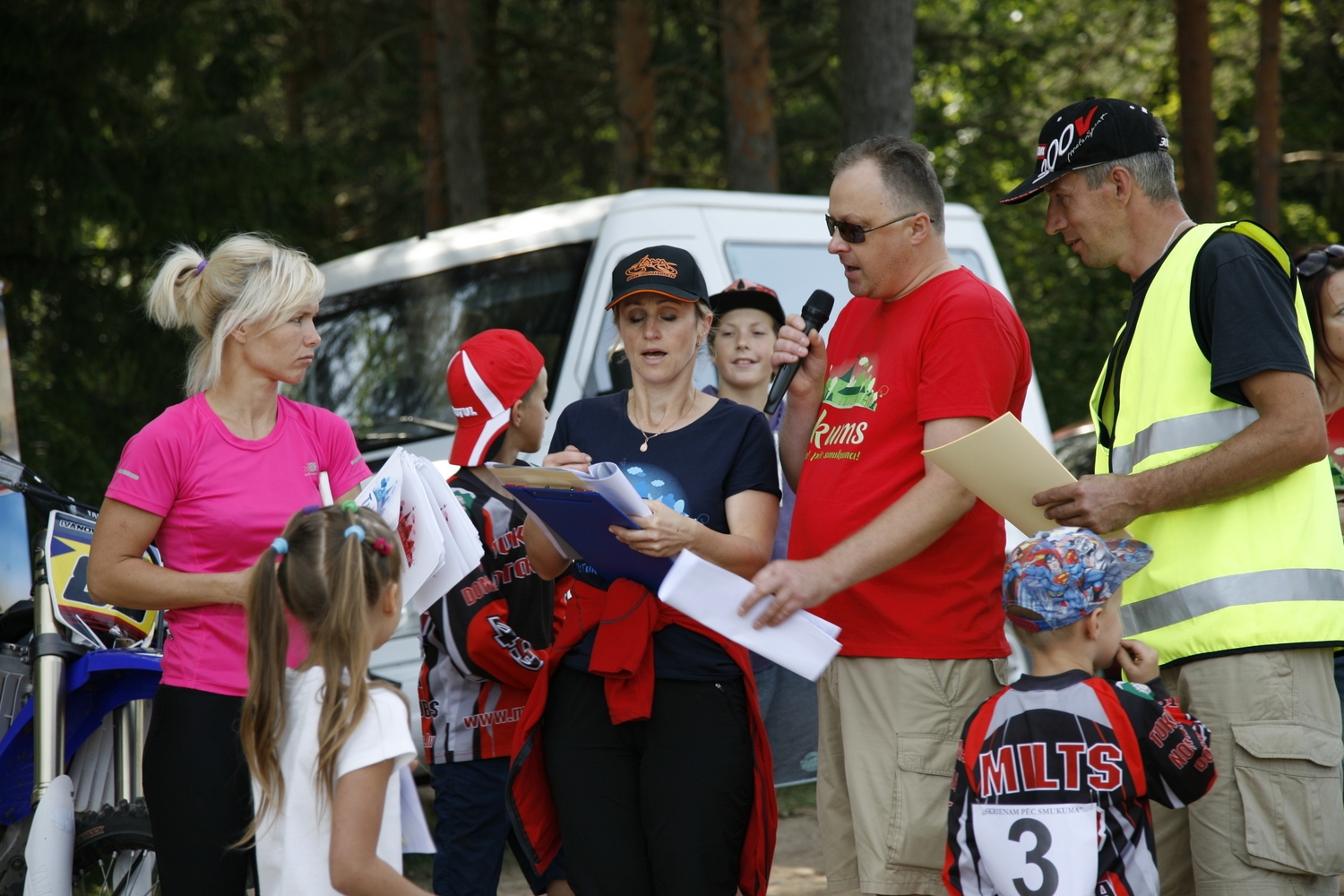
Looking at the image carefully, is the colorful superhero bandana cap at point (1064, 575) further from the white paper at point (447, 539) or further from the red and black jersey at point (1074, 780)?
the white paper at point (447, 539)

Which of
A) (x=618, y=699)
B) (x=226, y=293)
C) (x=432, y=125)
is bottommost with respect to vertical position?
(x=618, y=699)

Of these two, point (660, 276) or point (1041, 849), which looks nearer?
point (1041, 849)

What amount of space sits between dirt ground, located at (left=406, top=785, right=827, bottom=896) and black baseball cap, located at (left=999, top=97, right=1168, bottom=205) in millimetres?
2854

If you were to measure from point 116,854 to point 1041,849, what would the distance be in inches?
98.0

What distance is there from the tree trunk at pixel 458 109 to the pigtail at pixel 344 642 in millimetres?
10117

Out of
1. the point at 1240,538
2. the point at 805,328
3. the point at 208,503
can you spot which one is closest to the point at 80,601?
the point at 208,503

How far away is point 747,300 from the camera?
4.77m

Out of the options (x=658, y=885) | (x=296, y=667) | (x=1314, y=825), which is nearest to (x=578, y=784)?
(x=658, y=885)

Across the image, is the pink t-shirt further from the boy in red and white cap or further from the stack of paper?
the boy in red and white cap

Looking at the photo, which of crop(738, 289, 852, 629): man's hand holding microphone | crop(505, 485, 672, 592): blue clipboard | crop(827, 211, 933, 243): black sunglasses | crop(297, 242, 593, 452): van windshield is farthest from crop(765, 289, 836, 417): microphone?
crop(297, 242, 593, 452): van windshield

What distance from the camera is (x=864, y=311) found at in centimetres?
325

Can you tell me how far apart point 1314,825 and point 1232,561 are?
553mm

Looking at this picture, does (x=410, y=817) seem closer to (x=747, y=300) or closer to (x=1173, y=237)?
(x=1173, y=237)

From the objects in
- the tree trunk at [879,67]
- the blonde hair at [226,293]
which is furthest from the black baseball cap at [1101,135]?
the tree trunk at [879,67]
